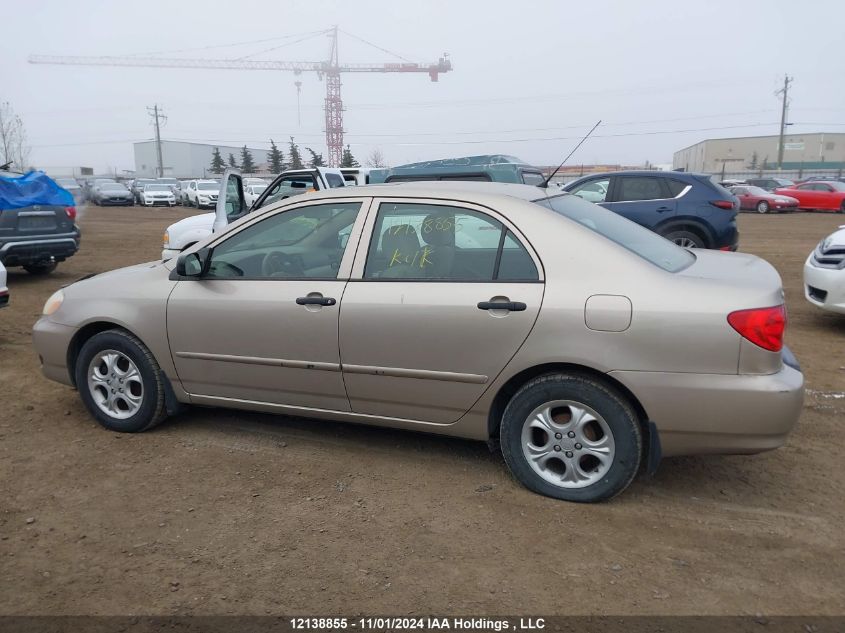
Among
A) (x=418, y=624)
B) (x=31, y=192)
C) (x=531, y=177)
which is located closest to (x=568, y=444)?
(x=418, y=624)

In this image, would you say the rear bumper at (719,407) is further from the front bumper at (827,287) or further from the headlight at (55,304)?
→ the front bumper at (827,287)

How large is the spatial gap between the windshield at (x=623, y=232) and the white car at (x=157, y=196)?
36482mm

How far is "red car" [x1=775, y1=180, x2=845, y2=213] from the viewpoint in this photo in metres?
26.8

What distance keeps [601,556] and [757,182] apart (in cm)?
3824

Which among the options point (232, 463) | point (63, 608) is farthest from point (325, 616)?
point (232, 463)

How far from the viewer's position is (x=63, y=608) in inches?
107

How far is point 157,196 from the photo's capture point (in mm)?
36938

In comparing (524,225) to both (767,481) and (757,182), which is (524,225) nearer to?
(767,481)

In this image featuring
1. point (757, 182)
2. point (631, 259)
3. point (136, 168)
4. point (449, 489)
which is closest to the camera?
point (631, 259)

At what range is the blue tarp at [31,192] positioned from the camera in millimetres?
9414

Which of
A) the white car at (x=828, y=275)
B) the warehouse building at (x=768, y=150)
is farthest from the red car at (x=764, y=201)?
the warehouse building at (x=768, y=150)

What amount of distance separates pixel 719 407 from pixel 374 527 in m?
1.71

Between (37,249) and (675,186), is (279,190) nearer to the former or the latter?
(37,249)

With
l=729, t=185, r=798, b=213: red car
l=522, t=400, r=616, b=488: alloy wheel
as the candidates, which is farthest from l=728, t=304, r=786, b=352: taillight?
l=729, t=185, r=798, b=213: red car
